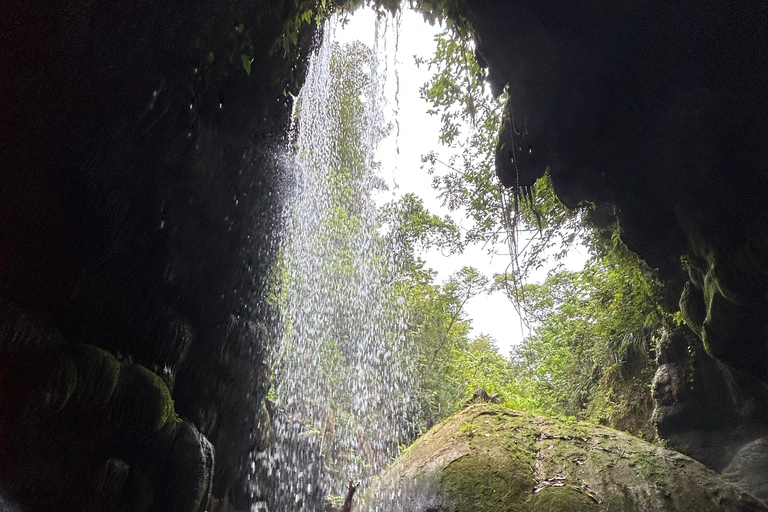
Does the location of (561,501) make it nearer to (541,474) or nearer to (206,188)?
(541,474)

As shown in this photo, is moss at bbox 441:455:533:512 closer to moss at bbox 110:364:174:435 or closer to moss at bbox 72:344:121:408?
moss at bbox 110:364:174:435

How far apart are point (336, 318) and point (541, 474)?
28.5ft

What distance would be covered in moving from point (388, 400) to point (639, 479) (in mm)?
8746

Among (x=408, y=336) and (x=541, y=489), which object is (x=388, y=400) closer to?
(x=408, y=336)

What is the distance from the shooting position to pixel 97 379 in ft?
10.4

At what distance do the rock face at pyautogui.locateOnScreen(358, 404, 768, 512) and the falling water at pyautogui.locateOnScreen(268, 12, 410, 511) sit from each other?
11.0 ft

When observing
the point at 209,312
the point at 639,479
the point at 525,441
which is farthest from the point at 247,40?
the point at 639,479

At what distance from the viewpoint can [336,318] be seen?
12695 millimetres

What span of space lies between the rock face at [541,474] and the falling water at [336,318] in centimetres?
334

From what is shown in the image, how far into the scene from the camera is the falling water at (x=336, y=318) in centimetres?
1018

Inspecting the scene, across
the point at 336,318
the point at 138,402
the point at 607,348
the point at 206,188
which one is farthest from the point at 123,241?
the point at 336,318

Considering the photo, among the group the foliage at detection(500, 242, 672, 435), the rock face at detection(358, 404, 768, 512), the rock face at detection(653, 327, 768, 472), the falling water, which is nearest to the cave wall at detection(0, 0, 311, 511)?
the rock face at detection(358, 404, 768, 512)

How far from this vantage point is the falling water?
10.2 m

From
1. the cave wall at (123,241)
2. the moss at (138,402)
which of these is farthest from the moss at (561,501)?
the moss at (138,402)
